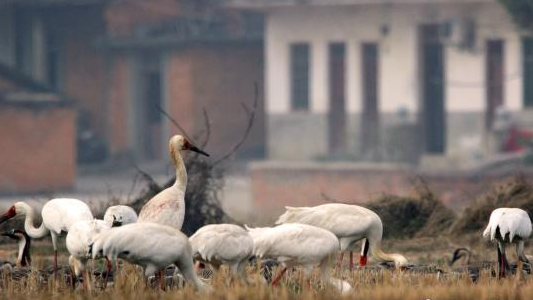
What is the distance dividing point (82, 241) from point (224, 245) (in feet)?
4.03

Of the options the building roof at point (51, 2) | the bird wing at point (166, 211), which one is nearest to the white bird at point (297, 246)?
the bird wing at point (166, 211)

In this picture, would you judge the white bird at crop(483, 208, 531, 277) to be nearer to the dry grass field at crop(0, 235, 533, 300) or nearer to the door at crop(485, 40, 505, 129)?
the dry grass field at crop(0, 235, 533, 300)

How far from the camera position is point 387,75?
36.0m

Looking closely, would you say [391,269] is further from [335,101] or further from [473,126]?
[335,101]

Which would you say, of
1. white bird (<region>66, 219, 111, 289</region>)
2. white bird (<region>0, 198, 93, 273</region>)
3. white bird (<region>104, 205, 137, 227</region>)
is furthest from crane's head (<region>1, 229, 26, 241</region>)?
white bird (<region>66, 219, 111, 289</region>)

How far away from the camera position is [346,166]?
32.8 metres

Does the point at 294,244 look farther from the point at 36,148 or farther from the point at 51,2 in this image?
the point at 51,2

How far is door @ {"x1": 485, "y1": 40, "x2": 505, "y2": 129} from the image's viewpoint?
35.0 m

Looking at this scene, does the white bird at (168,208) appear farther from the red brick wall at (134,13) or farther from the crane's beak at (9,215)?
the red brick wall at (134,13)

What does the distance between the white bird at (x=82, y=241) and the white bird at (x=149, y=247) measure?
53 centimetres

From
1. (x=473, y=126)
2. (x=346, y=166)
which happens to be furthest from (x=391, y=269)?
(x=473, y=126)

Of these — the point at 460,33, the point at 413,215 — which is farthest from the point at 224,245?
the point at 460,33

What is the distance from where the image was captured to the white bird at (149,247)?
1098 cm

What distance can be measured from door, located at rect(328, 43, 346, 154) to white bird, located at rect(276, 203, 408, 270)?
2324cm
